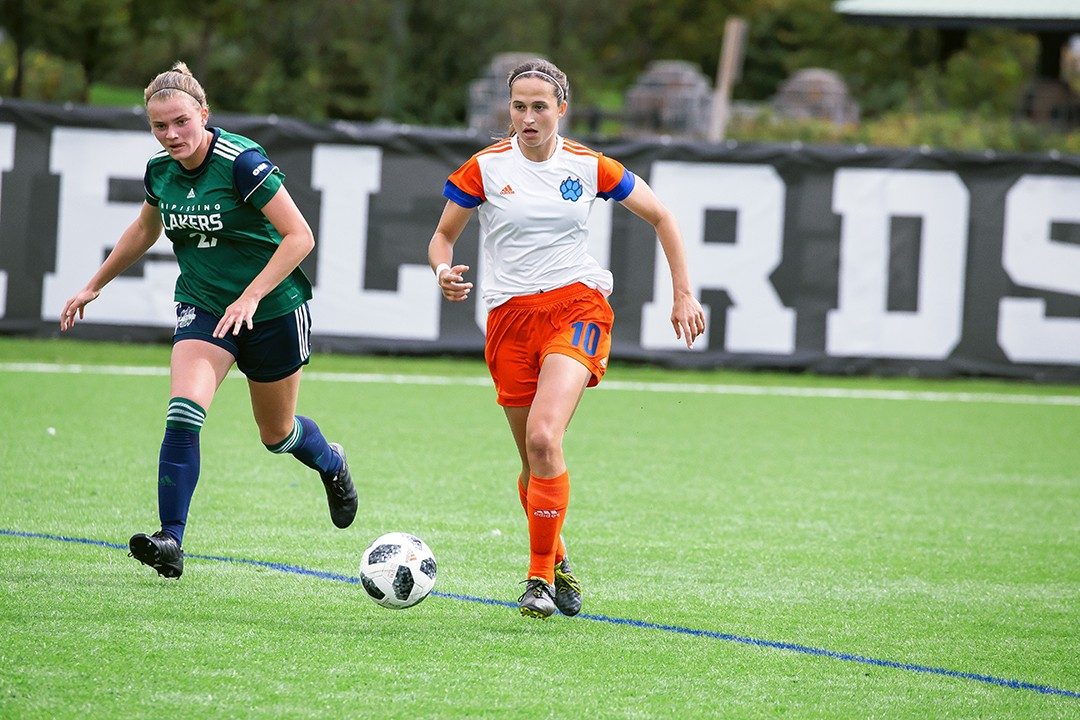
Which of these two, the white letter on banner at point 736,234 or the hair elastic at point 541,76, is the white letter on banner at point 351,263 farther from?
the hair elastic at point 541,76

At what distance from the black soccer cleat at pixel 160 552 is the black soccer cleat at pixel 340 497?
1.24 metres

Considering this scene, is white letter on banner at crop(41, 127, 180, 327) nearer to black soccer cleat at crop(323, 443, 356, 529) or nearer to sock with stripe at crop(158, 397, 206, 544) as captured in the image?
black soccer cleat at crop(323, 443, 356, 529)

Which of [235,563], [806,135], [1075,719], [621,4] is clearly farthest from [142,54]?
[1075,719]

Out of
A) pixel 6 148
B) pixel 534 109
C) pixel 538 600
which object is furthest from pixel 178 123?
pixel 6 148

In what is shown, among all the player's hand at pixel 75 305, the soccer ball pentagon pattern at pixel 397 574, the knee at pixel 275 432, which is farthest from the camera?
the knee at pixel 275 432

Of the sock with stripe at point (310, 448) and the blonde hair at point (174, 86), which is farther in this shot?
the sock with stripe at point (310, 448)

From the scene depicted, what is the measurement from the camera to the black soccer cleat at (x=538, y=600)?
19.0 ft

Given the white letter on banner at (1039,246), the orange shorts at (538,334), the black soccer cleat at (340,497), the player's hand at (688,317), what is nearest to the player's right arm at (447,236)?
the orange shorts at (538,334)

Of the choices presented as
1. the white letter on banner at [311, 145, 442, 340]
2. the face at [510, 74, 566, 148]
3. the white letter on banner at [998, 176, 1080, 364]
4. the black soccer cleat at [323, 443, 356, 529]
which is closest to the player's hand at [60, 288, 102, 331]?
the black soccer cleat at [323, 443, 356, 529]

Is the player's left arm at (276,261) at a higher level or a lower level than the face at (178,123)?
lower

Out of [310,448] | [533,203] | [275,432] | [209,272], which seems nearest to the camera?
[533,203]

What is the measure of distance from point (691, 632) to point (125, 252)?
2.97m

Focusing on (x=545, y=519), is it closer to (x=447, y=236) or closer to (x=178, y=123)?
(x=447, y=236)

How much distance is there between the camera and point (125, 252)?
6613 millimetres
